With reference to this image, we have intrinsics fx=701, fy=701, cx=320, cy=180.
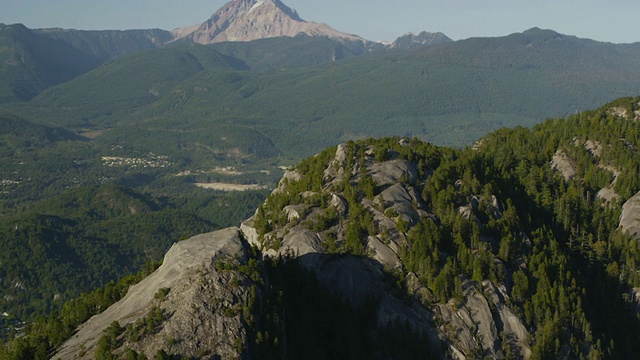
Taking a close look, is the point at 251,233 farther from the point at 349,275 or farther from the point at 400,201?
the point at 400,201

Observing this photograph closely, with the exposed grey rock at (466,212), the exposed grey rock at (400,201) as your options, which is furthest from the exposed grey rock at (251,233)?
the exposed grey rock at (466,212)

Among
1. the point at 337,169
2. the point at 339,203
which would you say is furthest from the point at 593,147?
the point at 339,203

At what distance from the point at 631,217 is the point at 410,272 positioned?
159 ft

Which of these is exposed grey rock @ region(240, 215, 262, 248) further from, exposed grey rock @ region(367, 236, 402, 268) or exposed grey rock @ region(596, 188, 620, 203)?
exposed grey rock @ region(596, 188, 620, 203)

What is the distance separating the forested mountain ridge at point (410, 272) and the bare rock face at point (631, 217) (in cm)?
65

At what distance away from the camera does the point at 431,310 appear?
83.3 meters

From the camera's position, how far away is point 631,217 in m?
114

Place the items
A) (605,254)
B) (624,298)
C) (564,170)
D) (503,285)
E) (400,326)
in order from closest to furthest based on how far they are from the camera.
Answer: (400,326), (503,285), (624,298), (605,254), (564,170)

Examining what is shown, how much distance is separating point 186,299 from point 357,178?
144ft

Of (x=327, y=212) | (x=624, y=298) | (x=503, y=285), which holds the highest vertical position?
(x=327, y=212)

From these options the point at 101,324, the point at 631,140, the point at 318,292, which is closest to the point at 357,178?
the point at 318,292

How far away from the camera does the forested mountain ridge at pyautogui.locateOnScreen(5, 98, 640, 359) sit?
6588cm

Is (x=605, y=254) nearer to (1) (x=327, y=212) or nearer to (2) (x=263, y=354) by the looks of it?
(1) (x=327, y=212)

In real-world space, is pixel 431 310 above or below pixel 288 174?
below
